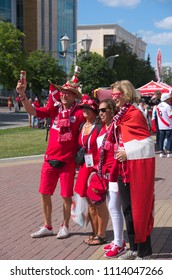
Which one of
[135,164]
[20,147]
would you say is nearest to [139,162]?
[135,164]

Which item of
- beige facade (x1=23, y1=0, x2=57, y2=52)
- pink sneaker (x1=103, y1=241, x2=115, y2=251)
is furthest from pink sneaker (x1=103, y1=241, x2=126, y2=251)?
beige facade (x1=23, y1=0, x2=57, y2=52)

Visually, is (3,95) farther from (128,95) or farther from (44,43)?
(128,95)

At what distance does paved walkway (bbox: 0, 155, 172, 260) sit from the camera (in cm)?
505

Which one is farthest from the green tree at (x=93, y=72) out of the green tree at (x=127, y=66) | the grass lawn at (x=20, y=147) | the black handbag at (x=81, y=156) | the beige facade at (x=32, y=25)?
the black handbag at (x=81, y=156)

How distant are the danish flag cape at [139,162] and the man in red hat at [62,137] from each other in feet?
3.83

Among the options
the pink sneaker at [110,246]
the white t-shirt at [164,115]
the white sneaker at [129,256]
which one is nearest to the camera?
the white sneaker at [129,256]

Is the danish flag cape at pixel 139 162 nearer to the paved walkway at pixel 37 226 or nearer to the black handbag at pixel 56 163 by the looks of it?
the paved walkway at pixel 37 226

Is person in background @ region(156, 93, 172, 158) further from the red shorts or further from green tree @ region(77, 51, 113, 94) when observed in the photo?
green tree @ region(77, 51, 113, 94)

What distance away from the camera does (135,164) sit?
4.36 metres

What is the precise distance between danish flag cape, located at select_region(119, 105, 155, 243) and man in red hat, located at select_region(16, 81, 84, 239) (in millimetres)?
1166

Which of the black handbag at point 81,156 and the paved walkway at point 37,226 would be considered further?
the black handbag at point 81,156

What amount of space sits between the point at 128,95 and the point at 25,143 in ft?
42.7

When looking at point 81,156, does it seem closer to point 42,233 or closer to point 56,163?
point 56,163

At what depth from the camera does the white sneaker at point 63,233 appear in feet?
18.6
